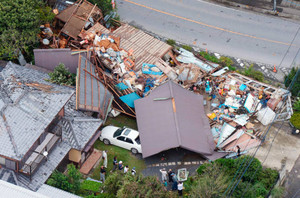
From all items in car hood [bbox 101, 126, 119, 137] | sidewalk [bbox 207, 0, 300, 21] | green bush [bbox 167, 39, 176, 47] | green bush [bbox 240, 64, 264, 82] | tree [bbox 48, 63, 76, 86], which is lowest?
car hood [bbox 101, 126, 119, 137]

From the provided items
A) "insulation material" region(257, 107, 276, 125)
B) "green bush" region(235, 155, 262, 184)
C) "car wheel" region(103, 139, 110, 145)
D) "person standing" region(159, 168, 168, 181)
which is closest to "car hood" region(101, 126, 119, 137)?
"car wheel" region(103, 139, 110, 145)

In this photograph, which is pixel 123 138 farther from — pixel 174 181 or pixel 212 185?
pixel 212 185

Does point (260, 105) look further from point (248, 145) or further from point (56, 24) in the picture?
point (56, 24)

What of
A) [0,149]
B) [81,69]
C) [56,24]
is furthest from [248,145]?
[56,24]

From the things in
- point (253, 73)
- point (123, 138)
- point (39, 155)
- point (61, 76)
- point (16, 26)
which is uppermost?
point (253, 73)

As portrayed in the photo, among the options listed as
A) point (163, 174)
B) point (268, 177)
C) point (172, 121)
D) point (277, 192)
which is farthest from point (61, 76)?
point (277, 192)

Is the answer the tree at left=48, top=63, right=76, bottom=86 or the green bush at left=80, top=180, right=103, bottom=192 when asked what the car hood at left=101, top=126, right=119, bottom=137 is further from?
the tree at left=48, top=63, right=76, bottom=86
